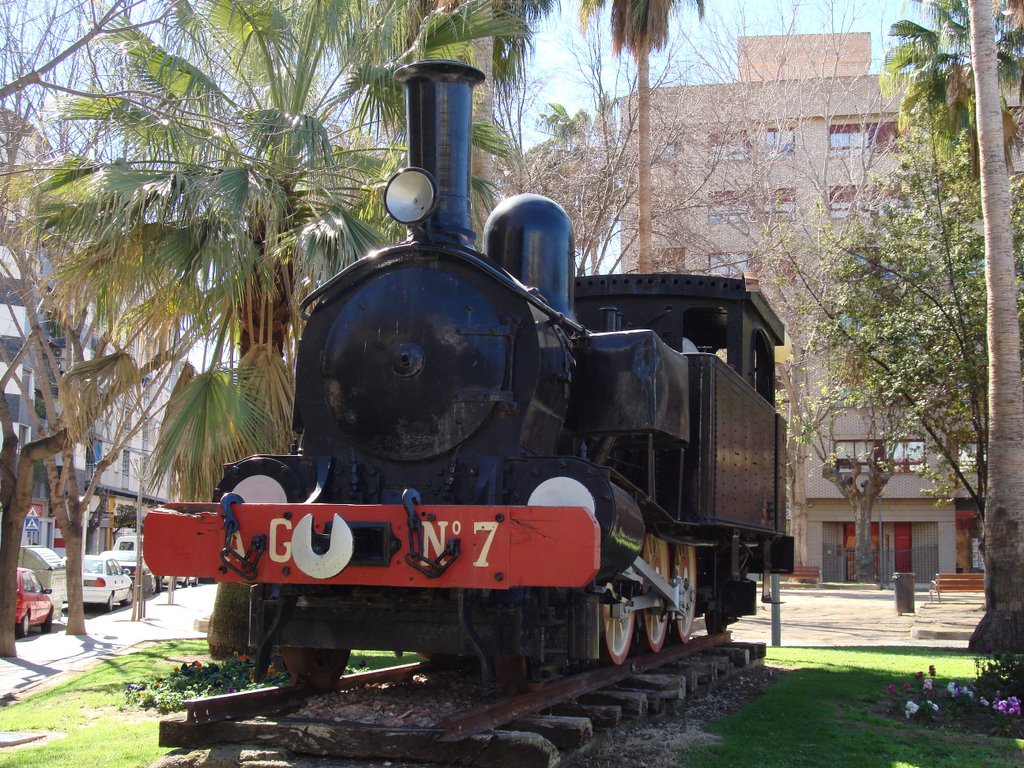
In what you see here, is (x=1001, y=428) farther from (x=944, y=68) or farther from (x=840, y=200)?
(x=840, y=200)

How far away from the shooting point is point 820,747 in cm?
605

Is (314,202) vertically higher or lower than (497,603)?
higher

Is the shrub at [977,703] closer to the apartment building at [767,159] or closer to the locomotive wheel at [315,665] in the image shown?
the locomotive wheel at [315,665]

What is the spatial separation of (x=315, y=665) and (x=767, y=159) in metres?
25.0

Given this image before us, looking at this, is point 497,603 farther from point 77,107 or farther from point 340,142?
point 340,142

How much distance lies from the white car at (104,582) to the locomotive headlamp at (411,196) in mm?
21003

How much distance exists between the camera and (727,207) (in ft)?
95.2

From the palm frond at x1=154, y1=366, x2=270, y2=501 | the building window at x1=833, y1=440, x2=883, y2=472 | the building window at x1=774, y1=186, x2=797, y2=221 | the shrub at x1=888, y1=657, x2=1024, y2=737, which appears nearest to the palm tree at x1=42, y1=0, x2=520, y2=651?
the palm frond at x1=154, y1=366, x2=270, y2=501

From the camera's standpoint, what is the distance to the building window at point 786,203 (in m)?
28.1

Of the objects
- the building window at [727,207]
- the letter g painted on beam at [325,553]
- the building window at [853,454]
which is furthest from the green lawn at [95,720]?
the building window at [853,454]

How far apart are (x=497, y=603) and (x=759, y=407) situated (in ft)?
14.2

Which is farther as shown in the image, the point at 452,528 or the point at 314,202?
→ the point at 314,202

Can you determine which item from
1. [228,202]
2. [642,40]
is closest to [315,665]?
[228,202]

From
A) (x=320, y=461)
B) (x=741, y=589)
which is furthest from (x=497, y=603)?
(x=741, y=589)
